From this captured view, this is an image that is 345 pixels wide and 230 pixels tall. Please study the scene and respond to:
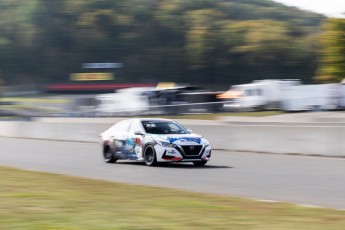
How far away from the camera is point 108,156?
Result: 2131 cm

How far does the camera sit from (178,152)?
61.5 ft

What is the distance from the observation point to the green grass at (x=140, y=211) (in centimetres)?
812

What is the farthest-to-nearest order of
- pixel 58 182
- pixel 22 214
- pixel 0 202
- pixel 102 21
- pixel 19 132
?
pixel 102 21 → pixel 19 132 → pixel 58 182 → pixel 0 202 → pixel 22 214

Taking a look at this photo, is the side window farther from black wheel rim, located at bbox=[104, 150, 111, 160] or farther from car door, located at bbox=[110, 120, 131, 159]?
black wheel rim, located at bbox=[104, 150, 111, 160]

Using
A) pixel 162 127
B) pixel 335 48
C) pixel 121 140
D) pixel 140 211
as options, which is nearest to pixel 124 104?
pixel 335 48

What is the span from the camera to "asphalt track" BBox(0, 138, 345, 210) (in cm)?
1255

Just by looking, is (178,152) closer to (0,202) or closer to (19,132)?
(0,202)

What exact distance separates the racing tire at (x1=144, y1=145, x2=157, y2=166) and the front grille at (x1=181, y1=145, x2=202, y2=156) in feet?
2.57

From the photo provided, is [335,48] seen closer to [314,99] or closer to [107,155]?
[314,99]

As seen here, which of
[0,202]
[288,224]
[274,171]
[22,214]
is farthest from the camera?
→ [274,171]

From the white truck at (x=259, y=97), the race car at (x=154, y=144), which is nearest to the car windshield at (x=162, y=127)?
the race car at (x=154, y=144)

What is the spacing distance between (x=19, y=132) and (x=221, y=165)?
22.1 m

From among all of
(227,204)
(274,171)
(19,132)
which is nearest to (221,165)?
(274,171)

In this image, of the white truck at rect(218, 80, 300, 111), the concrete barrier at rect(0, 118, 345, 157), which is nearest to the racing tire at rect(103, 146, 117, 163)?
the concrete barrier at rect(0, 118, 345, 157)
